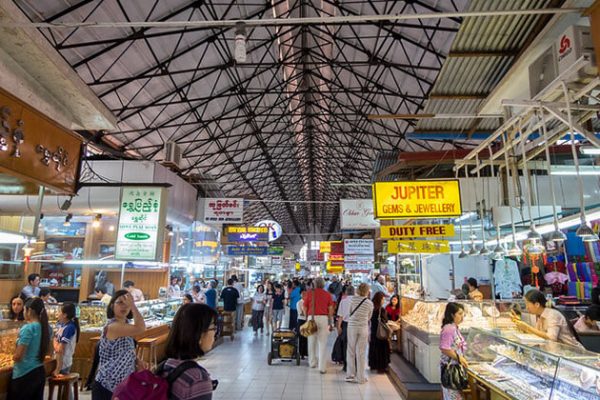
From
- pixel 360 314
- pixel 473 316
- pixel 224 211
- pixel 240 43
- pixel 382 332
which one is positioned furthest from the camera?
pixel 224 211

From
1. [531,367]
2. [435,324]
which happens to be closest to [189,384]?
[531,367]

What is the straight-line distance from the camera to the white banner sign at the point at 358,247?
55.4 feet

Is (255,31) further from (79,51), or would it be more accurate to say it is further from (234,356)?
(234,356)

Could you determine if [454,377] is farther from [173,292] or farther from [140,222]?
[173,292]

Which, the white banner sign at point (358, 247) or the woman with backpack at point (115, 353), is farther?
the white banner sign at point (358, 247)

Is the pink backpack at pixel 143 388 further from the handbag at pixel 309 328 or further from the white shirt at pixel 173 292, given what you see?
the white shirt at pixel 173 292

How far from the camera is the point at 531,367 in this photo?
363 cm

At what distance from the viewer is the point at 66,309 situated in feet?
15.9

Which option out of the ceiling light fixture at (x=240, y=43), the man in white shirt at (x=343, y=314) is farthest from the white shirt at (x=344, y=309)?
the ceiling light fixture at (x=240, y=43)

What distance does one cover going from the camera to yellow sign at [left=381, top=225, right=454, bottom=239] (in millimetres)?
8180

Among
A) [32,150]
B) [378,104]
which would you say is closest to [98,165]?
[32,150]

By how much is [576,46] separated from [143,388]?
363 cm

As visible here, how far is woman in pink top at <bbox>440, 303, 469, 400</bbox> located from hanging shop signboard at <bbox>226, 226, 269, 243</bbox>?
12140mm

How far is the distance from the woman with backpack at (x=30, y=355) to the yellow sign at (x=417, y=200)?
182 inches
